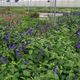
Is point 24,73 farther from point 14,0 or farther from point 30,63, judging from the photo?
point 14,0

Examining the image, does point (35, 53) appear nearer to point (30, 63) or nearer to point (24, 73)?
point (30, 63)

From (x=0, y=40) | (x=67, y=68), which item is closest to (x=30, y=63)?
(x=67, y=68)

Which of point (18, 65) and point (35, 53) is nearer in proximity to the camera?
point (18, 65)

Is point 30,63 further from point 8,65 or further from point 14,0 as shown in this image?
point 14,0

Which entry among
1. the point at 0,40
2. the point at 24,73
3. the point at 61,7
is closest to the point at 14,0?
the point at 61,7

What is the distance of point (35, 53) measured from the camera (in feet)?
8.82

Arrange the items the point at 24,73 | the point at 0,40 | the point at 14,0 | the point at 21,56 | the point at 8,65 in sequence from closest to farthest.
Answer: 1. the point at 24,73
2. the point at 8,65
3. the point at 21,56
4. the point at 0,40
5. the point at 14,0

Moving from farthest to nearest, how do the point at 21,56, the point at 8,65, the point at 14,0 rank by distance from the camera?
the point at 14,0 < the point at 21,56 < the point at 8,65

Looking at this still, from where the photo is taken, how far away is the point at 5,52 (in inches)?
107

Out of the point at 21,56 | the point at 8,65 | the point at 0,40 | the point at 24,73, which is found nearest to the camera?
the point at 24,73

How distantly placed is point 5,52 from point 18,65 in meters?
0.34

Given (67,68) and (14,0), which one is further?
Result: (14,0)

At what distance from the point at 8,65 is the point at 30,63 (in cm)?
21

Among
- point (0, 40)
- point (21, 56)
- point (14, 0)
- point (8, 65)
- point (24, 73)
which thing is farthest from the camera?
point (14, 0)
